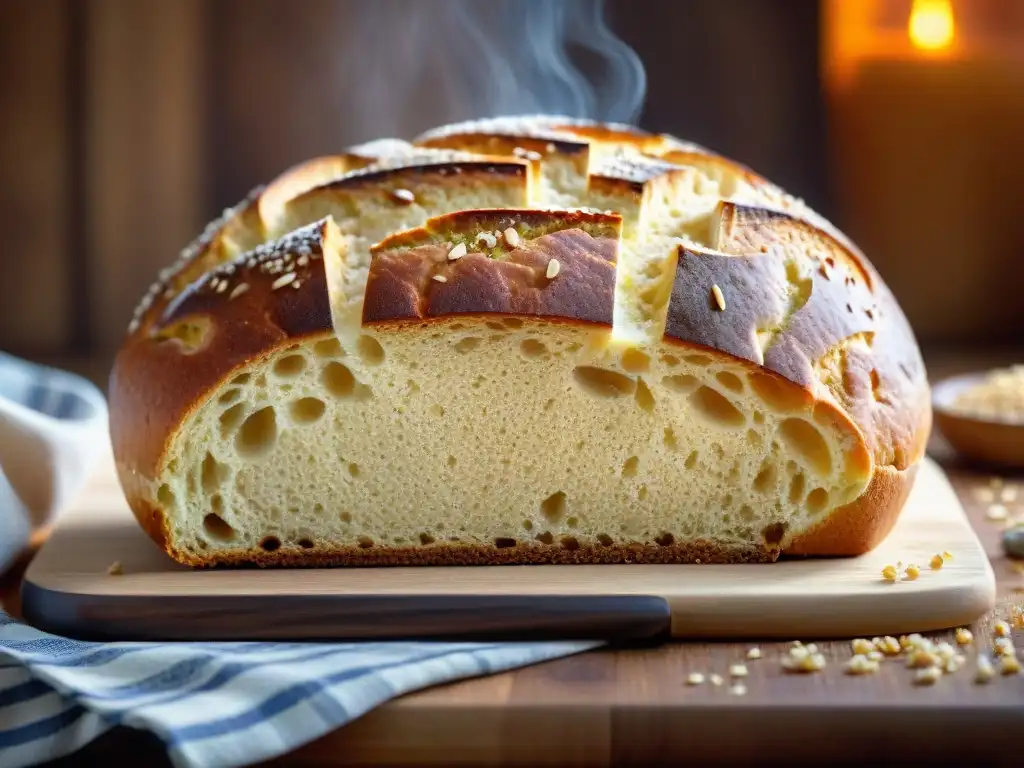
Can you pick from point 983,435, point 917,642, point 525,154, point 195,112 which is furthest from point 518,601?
point 195,112

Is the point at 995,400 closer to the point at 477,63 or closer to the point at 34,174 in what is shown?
the point at 477,63

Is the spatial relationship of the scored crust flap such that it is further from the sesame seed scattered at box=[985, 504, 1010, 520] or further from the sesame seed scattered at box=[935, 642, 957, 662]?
the sesame seed scattered at box=[985, 504, 1010, 520]

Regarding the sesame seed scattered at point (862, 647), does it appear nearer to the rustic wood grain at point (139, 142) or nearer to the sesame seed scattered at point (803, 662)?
the sesame seed scattered at point (803, 662)

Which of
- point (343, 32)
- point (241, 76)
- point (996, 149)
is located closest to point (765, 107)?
point (996, 149)

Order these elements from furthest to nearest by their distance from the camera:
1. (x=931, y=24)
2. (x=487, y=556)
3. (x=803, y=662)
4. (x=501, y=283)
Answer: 1. (x=931, y=24)
2. (x=487, y=556)
3. (x=501, y=283)
4. (x=803, y=662)

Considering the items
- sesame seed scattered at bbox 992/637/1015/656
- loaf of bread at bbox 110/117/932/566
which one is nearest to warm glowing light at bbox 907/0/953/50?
loaf of bread at bbox 110/117/932/566

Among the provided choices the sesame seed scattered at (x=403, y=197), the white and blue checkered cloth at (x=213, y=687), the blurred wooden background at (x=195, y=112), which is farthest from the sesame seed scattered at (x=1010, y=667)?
the blurred wooden background at (x=195, y=112)
